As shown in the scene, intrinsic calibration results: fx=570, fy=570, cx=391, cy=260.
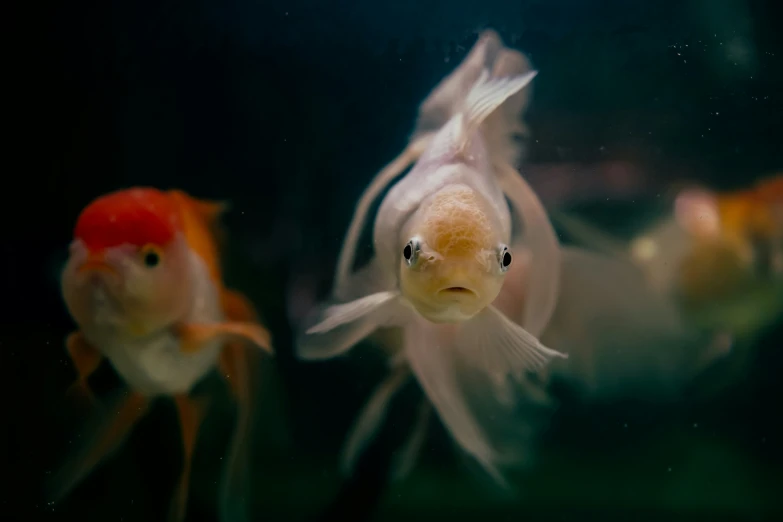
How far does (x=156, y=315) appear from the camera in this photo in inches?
→ 77.2

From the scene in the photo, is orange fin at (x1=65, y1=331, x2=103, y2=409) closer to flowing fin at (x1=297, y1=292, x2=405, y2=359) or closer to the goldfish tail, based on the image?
the goldfish tail

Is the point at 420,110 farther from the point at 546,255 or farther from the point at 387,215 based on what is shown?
the point at 546,255

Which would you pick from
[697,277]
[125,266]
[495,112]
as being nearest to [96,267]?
[125,266]

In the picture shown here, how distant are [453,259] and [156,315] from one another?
3.64 feet

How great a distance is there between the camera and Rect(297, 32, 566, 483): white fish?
59.6 inches

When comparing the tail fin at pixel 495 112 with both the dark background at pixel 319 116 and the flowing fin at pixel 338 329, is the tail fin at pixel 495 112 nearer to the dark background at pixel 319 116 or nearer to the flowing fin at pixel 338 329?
the dark background at pixel 319 116

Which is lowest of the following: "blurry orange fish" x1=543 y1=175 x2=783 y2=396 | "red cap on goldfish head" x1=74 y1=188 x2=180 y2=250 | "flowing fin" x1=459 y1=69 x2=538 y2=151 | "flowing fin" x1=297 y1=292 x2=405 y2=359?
"blurry orange fish" x1=543 y1=175 x2=783 y2=396

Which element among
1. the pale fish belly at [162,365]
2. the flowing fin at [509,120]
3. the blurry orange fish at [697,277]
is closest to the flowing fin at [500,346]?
the blurry orange fish at [697,277]

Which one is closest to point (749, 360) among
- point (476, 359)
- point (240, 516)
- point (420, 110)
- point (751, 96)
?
point (751, 96)

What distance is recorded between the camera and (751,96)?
7.42 ft

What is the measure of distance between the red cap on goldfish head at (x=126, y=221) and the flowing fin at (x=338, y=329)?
1.97 ft

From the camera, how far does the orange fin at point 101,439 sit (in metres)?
2.02

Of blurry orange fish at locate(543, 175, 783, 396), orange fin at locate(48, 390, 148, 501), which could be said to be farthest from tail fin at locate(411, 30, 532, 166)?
orange fin at locate(48, 390, 148, 501)

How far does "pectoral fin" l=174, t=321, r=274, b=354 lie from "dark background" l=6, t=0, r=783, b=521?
0.20 ft
